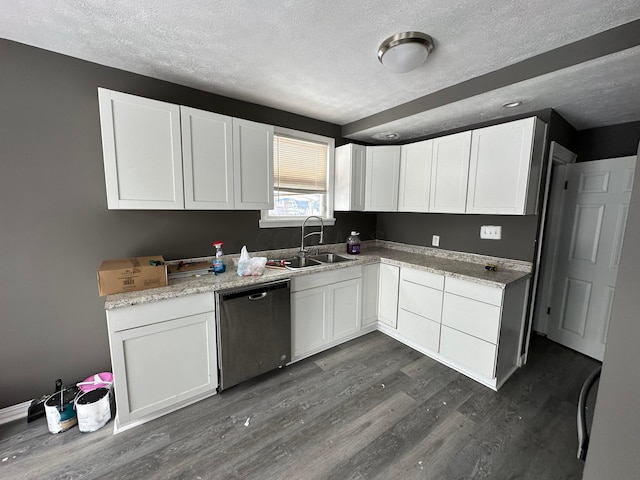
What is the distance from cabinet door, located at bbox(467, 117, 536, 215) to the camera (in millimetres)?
2049

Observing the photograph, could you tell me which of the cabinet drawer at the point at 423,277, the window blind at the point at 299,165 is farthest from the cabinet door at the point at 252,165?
the cabinet drawer at the point at 423,277

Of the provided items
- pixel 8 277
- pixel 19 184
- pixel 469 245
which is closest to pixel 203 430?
pixel 8 277

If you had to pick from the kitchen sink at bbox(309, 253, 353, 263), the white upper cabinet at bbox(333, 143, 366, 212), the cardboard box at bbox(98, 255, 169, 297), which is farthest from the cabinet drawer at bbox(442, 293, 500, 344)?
the cardboard box at bbox(98, 255, 169, 297)

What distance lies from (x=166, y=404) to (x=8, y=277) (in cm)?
133

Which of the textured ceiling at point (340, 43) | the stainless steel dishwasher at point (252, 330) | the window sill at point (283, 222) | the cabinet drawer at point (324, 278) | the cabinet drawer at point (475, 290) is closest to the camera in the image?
the textured ceiling at point (340, 43)

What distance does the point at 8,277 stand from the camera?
5.46 ft

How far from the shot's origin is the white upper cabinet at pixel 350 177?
2963mm

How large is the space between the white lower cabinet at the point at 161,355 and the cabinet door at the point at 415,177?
2283 millimetres

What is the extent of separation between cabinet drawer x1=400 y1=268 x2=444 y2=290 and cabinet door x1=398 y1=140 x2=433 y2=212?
27.6 inches

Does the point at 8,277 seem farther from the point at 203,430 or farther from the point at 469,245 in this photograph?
the point at 469,245

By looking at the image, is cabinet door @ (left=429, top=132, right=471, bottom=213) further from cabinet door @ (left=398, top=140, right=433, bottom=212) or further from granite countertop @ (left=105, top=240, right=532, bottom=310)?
granite countertop @ (left=105, top=240, right=532, bottom=310)

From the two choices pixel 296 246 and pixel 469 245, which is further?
pixel 296 246

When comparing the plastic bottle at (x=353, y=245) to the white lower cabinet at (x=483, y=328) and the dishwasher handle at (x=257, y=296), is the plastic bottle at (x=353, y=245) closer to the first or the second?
A: the white lower cabinet at (x=483, y=328)

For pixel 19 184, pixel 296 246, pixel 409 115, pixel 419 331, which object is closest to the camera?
pixel 19 184
